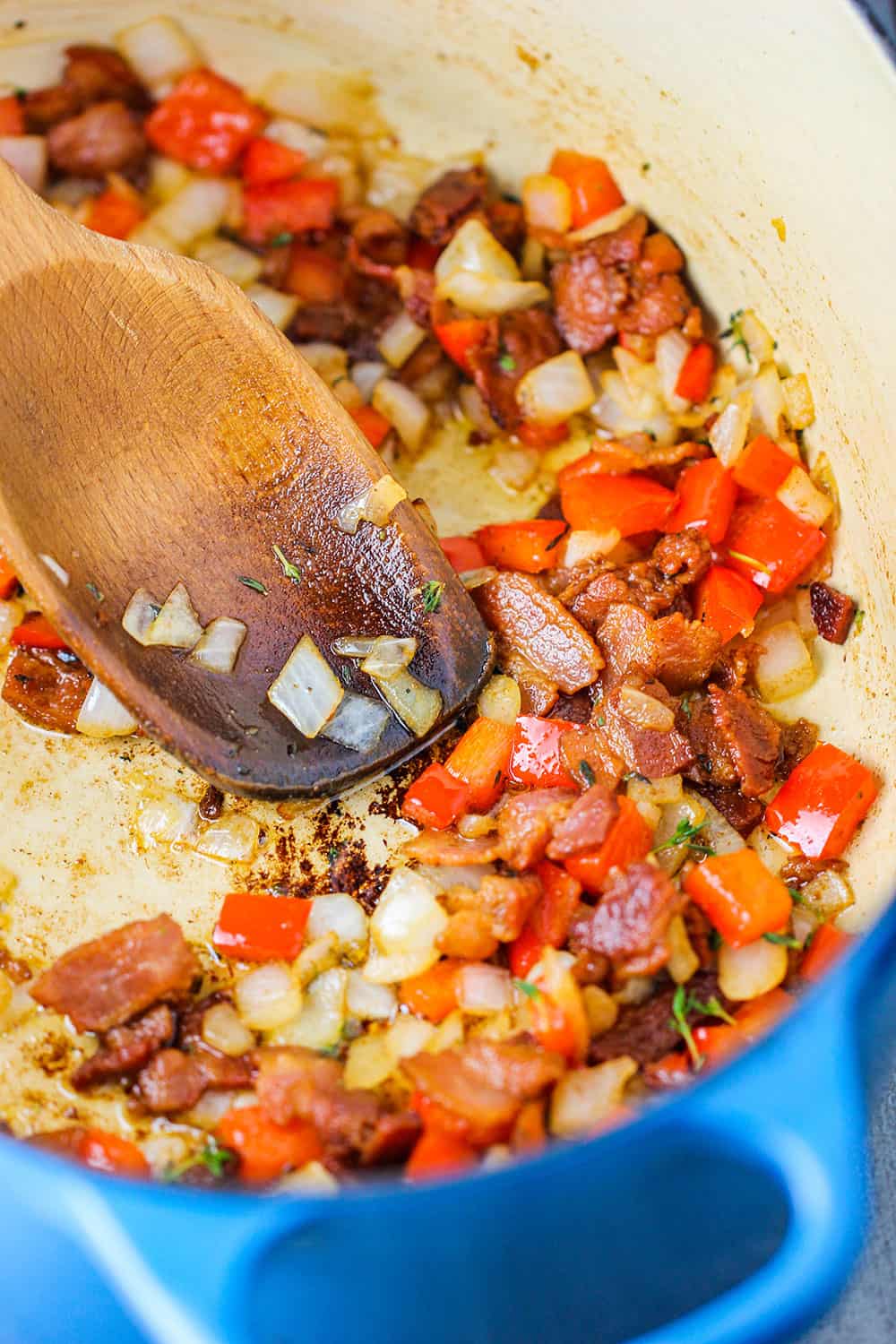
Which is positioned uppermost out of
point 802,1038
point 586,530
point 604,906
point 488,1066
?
point 802,1038

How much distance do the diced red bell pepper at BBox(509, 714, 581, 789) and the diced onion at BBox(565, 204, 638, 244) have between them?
120 centimetres

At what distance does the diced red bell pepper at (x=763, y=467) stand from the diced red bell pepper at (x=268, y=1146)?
156 centimetres

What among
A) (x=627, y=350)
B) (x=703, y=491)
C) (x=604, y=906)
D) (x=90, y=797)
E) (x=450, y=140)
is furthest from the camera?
(x=450, y=140)

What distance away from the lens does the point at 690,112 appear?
2.70 metres

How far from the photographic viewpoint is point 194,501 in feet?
8.17

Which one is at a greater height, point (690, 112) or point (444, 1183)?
point (690, 112)

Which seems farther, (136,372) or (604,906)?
(136,372)

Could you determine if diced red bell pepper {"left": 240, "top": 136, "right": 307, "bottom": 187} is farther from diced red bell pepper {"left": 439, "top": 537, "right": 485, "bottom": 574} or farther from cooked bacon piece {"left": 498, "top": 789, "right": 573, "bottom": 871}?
cooked bacon piece {"left": 498, "top": 789, "right": 573, "bottom": 871}

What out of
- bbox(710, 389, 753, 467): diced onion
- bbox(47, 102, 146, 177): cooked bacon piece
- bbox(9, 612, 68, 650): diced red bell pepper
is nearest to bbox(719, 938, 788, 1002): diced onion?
bbox(710, 389, 753, 467): diced onion

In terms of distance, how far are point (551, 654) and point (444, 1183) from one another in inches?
55.1

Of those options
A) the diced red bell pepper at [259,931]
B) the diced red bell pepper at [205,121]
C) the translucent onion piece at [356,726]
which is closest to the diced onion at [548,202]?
the diced red bell pepper at [205,121]

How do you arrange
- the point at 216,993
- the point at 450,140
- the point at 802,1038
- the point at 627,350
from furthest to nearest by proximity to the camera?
the point at 450,140
the point at 627,350
the point at 216,993
the point at 802,1038

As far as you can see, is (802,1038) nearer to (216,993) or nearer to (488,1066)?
(488,1066)

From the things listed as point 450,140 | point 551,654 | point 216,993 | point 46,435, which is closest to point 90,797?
point 216,993
